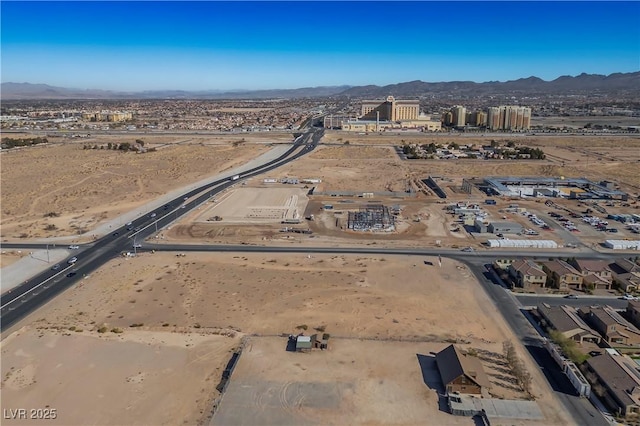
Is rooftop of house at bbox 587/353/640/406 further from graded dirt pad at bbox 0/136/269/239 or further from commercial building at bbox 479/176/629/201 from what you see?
graded dirt pad at bbox 0/136/269/239

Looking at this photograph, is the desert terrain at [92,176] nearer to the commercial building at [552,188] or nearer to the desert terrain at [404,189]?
the desert terrain at [404,189]

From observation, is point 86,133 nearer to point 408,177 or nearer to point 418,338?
point 408,177

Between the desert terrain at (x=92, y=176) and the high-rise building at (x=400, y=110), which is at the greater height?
the high-rise building at (x=400, y=110)

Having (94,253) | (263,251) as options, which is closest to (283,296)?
(263,251)

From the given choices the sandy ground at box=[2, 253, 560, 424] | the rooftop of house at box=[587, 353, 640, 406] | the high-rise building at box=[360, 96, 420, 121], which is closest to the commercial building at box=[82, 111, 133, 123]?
the high-rise building at box=[360, 96, 420, 121]

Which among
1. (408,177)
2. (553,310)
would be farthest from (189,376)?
(408,177)

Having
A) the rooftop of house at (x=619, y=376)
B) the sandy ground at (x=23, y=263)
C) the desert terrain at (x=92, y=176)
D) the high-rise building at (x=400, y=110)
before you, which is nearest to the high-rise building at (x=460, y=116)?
the high-rise building at (x=400, y=110)
